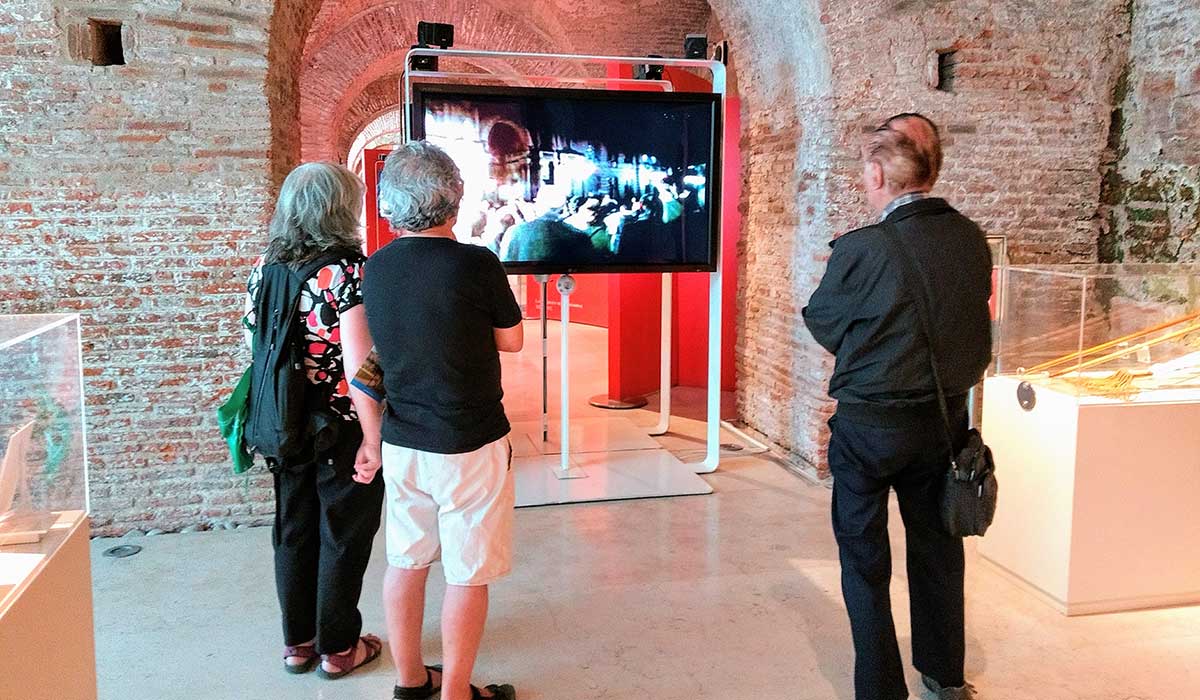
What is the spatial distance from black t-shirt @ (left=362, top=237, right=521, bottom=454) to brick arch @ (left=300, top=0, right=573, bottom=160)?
869 centimetres

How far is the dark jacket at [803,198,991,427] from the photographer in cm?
245

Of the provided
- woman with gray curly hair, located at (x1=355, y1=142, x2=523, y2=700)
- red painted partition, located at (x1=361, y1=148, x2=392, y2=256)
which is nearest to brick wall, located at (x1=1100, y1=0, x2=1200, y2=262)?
woman with gray curly hair, located at (x1=355, y1=142, x2=523, y2=700)

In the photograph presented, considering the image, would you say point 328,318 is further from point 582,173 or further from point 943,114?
point 943,114

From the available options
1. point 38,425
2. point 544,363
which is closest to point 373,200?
point 544,363

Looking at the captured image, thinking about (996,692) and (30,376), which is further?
(996,692)

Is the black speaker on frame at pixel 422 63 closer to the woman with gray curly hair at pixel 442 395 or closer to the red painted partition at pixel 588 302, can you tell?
the woman with gray curly hair at pixel 442 395

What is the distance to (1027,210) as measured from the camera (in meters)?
5.22

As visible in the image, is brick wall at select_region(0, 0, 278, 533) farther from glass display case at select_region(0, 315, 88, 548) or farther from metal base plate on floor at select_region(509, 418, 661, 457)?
glass display case at select_region(0, 315, 88, 548)

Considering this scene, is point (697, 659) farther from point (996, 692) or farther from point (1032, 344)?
point (1032, 344)

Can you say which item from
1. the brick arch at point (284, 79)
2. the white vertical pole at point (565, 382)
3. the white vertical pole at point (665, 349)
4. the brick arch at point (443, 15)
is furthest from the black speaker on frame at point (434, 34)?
the brick arch at point (443, 15)

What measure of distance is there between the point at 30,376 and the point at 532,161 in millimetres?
3018

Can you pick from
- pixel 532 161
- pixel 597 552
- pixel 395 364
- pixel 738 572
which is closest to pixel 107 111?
pixel 532 161

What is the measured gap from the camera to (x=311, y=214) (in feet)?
8.72

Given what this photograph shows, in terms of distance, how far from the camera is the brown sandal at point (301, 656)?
2990 millimetres
